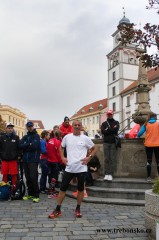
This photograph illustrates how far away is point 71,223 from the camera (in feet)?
17.3

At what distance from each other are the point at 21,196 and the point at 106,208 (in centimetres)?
240

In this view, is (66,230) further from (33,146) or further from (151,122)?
(151,122)

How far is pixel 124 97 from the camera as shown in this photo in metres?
52.2

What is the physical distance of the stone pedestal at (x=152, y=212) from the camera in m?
4.23

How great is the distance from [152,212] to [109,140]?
12.3 feet

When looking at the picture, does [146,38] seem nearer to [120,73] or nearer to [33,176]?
[33,176]

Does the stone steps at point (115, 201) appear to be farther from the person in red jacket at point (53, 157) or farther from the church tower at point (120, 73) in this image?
the church tower at point (120, 73)

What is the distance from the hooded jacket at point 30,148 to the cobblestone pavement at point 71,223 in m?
1.18

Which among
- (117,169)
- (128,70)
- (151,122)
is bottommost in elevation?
(117,169)

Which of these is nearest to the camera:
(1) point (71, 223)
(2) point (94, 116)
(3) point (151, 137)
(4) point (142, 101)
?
(1) point (71, 223)

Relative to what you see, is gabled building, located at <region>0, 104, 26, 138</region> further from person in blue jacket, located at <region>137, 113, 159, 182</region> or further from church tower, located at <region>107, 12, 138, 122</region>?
person in blue jacket, located at <region>137, 113, 159, 182</region>

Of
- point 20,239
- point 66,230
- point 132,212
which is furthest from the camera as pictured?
point 132,212

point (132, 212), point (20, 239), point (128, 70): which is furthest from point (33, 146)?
point (128, 70)

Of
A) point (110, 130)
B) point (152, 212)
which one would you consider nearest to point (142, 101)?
point (110, 130)
